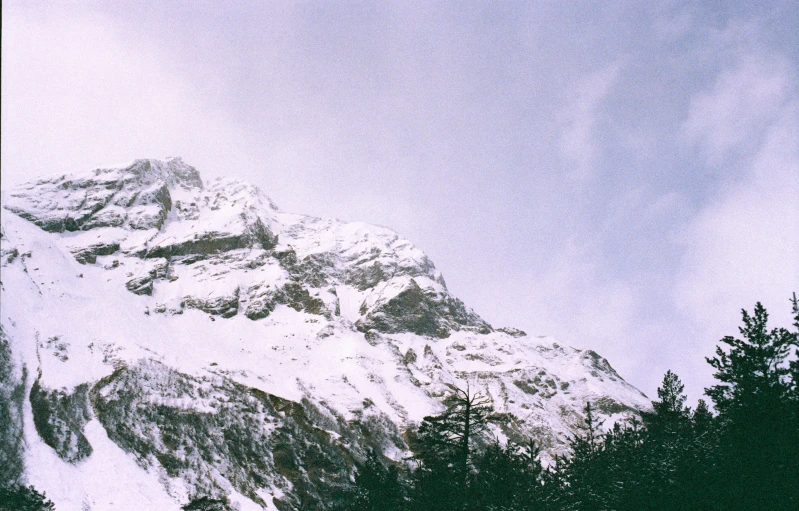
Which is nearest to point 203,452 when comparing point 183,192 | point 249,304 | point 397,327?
point 249,304

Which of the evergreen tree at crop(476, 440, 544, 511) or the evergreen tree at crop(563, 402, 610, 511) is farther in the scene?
the evergreen tree at crop(563, 402, 610, 511)

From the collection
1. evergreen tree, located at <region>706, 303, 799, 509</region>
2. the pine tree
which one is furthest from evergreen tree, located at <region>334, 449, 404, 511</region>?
evergreen tree, located at <region>706, 303, 799, 509</region>

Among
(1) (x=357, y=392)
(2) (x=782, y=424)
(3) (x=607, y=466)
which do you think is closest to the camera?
(2) (x=782, y=424)

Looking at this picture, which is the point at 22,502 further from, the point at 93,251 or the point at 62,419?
the point at 93,251

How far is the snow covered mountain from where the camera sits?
203 feet

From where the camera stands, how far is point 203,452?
66438mm

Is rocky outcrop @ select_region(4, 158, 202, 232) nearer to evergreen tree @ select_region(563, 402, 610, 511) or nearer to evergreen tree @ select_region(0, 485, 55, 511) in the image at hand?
evergreen tree @ select_region(0, 485, 55, 511)

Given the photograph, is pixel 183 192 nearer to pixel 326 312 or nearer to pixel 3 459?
pixel 326 312

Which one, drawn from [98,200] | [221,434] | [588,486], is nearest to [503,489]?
[588,486]

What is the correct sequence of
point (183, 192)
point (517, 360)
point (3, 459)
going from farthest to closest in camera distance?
point (183, 192) → point (517, 360) → point (3, 459)

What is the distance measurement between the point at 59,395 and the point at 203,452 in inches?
729

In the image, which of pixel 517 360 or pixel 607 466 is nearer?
pixel 607 466

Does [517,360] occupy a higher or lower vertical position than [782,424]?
higher

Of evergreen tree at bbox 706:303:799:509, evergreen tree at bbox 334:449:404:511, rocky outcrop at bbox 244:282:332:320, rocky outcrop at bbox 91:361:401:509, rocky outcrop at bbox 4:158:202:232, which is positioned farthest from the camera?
rocky outcrop at bbox 4:158:202:232
